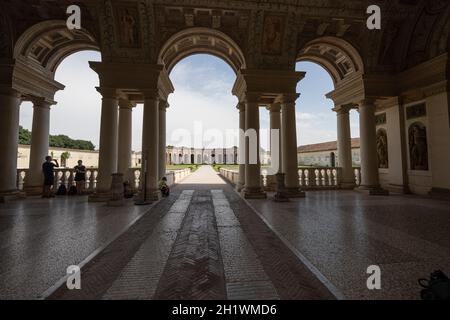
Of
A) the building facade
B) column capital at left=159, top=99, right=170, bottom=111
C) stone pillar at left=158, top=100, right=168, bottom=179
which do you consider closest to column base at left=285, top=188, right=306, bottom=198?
the building facade

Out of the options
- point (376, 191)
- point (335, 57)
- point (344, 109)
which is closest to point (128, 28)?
point (335, 57)

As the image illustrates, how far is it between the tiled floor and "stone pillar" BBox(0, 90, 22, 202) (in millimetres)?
3670

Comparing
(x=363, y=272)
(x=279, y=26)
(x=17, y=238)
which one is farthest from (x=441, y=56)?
(x=17, y=238)

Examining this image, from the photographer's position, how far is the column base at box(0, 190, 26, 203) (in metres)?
9.41

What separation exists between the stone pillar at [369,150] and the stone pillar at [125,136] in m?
13.0

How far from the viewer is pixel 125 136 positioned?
39.1 ft

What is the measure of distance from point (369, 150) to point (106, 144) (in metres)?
13.3

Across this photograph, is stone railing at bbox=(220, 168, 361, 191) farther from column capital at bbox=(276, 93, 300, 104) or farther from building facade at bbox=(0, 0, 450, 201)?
column capital at bbox=(276, 93, 300, 104)

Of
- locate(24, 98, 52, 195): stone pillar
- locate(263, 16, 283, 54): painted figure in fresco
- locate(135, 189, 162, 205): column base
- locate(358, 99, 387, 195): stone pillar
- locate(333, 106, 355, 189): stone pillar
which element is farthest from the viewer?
locate(333, 106, 355, 189): stone pillar

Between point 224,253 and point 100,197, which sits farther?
point 100,197

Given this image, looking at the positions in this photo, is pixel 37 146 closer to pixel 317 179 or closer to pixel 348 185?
pixel 317 179

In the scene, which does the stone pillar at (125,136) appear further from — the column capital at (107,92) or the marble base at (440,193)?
the marble base at (440,193)

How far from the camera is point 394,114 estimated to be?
12.3m
